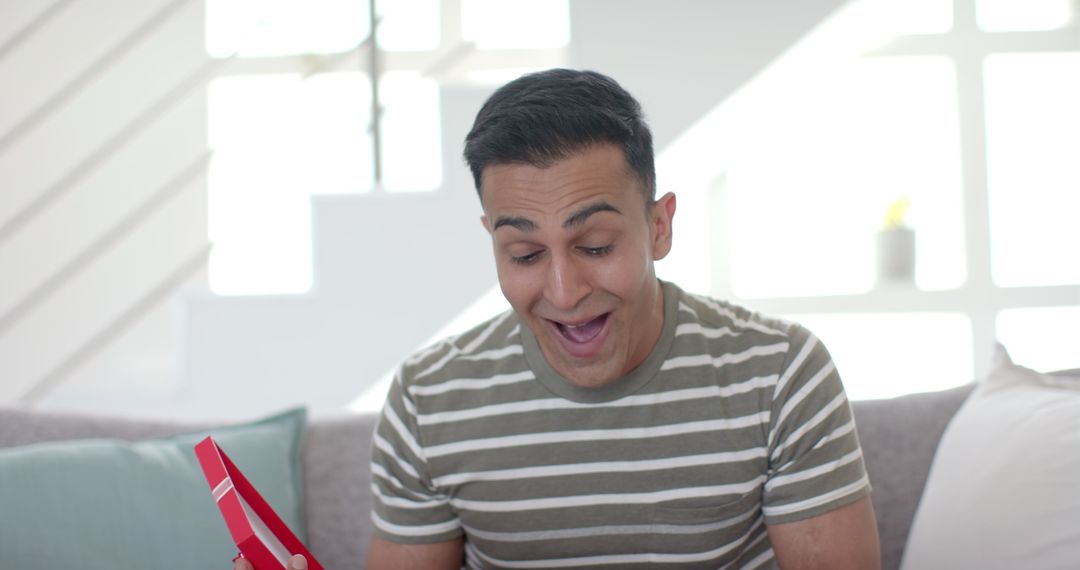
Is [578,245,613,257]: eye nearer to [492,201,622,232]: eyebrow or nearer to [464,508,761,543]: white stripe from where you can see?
[492,201,622,232]: eyebrow

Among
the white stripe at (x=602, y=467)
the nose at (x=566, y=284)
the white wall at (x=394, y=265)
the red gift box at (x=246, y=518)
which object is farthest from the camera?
the white wall at (x=394, y=265)

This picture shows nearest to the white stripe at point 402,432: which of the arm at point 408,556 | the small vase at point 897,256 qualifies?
the arm at point 408,556

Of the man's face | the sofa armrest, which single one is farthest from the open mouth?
the sofa armrest

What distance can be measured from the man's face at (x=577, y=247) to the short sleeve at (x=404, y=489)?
0.26 meters

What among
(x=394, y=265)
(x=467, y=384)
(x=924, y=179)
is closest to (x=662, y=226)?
(x=467, y=384)

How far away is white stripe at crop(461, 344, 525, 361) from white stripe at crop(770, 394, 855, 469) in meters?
0.38

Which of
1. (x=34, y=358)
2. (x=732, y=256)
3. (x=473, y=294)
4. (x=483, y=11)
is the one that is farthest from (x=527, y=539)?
(x=34, y=358)

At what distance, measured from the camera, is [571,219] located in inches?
50.9

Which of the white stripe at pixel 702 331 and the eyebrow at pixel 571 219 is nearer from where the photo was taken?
the eyebrow at pixel 571 219

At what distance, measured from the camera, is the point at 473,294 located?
2826mm

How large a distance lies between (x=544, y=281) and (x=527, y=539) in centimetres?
37

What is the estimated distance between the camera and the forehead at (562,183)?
1.30 meters

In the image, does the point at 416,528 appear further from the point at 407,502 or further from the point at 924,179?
the point at 924,179

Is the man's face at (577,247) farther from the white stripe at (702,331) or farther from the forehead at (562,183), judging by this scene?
the white stripe at (702,331)
